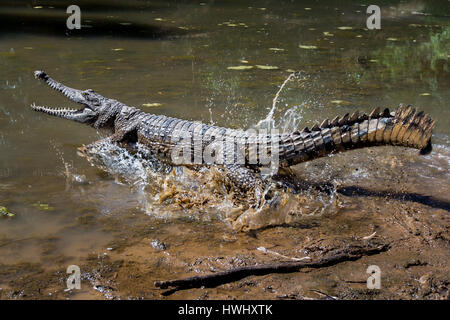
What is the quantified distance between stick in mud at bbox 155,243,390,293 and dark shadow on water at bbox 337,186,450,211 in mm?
832

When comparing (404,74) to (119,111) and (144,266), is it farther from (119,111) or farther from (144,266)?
(144,266)

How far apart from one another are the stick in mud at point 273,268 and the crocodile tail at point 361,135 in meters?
0.96

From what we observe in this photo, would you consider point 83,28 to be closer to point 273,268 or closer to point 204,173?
point 204,173

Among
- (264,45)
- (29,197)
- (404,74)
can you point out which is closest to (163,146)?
(29,197)

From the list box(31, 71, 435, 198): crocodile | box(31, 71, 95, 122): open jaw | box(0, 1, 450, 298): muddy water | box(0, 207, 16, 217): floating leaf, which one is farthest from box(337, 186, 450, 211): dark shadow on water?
box(31, 71, 95, 122): open jaw

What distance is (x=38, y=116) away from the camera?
5480 millimetres

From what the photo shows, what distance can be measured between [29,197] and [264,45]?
6982 millimetres

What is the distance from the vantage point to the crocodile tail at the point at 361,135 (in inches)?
136

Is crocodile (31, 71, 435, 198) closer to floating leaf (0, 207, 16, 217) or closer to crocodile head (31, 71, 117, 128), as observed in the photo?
crocodile head (31, 71, 117, 128)

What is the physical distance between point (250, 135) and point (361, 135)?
1.05 metres

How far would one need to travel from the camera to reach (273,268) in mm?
2730

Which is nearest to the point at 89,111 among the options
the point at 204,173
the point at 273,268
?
the point at 204,173

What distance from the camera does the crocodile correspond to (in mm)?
3518

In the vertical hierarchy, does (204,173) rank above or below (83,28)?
below
